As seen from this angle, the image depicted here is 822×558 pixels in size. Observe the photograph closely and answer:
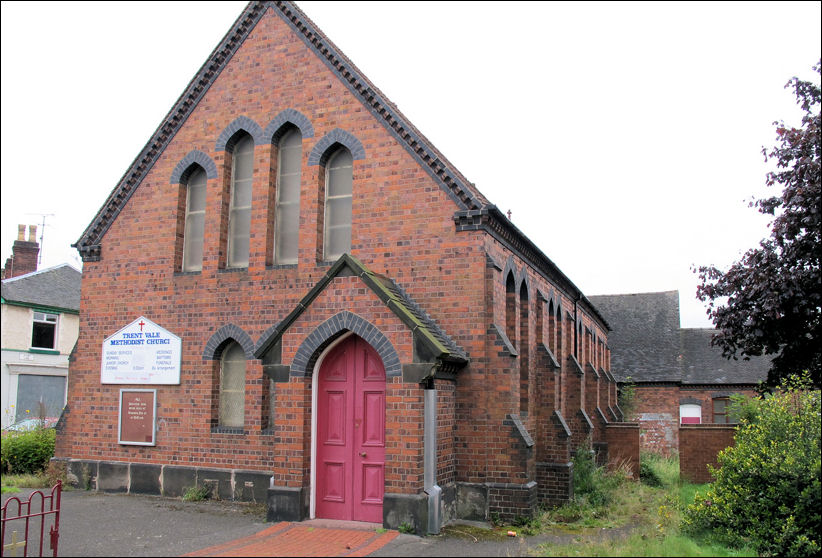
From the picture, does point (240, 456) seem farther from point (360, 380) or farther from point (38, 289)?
point (38, 289)

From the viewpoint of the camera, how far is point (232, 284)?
1557 cm

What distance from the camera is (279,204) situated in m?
15.8

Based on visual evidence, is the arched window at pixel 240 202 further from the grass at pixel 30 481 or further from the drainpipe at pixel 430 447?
the grass at pixel 30 481

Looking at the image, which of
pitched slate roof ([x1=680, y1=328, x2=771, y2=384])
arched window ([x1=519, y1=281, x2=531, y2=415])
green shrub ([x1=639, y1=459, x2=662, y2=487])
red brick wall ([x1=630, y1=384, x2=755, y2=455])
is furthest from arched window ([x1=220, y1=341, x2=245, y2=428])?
pitched slate roof ([x1=680, y1=328, x2=771, y2=384])

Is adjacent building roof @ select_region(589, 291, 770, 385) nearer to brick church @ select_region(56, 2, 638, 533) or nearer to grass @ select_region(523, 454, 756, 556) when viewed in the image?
grass @ select_region(523, 454, 756, 556)

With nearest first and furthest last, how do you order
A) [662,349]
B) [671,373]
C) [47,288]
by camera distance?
[47,288], [671,373], [662,349]

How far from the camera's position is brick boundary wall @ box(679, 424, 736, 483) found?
19006 millimetres

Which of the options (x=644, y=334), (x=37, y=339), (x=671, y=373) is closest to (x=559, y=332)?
(x=671, y=373)

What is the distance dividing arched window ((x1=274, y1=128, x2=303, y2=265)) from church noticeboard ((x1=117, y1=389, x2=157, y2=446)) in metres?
4.26

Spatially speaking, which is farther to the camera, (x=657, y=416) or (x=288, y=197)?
(x=657, y=416)

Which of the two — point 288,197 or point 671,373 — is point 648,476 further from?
point 671,373

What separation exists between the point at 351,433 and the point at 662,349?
28.4 m

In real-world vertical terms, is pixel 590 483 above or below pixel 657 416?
below

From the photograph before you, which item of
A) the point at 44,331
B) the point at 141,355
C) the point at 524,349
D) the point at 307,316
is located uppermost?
the point at 44,331
